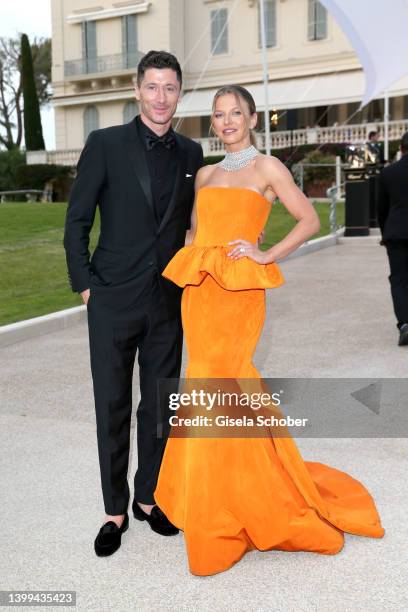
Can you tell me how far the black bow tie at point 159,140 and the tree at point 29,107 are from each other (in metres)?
43.9

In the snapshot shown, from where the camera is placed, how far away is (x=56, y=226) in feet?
59.2

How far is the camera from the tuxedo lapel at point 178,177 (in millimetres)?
3518

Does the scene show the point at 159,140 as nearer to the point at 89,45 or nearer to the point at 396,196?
the point at 396,196

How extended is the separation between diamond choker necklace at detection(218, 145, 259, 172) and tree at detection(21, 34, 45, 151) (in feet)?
144

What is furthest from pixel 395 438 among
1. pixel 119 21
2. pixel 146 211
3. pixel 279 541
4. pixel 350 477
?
pixel 119 21

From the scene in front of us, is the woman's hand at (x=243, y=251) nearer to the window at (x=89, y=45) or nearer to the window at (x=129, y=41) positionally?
the window at (x=129, y=41)

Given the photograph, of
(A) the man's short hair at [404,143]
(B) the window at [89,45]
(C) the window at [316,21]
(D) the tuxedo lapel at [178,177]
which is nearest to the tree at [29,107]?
(B) the window at [89,45]

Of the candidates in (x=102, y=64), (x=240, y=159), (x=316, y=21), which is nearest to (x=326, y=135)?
(x=316, y=21)

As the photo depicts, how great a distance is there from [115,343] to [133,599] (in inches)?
44.2

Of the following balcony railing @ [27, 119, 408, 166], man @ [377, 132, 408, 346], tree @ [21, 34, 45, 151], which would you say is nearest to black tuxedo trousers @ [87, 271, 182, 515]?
man @ [377, 132, 408, 346]

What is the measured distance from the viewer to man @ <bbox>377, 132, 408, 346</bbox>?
8086 mm

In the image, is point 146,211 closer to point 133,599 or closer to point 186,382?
point 186,382

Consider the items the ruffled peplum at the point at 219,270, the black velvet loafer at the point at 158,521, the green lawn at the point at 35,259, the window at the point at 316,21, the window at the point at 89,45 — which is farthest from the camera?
the window at the point at 89,45

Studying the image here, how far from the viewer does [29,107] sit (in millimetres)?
45375
